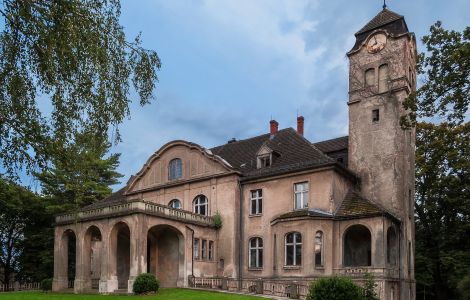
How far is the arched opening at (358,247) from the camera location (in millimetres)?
Result: 29836

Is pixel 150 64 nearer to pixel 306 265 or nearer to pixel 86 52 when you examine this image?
pixel 86 52

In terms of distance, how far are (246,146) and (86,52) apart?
91.3 ft

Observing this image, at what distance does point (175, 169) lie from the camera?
3597 centimetres

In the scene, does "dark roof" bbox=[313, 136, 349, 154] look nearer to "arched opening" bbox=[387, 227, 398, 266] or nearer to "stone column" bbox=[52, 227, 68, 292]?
"arched opening" bbox=[387, 227, 398, 266]

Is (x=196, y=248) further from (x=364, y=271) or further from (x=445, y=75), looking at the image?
(x=445, y=75)

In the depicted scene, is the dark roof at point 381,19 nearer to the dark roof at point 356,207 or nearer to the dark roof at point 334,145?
the dark roof at point 334,145

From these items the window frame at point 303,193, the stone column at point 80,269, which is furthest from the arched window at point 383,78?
the stone column at point 80,269

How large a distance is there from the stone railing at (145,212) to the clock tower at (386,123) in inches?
403

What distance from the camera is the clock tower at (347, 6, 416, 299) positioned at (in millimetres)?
30250

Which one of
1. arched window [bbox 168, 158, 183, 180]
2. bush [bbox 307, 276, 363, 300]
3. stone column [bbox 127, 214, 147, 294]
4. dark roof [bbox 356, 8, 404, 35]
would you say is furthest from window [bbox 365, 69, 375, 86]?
bush [bbox 307, 276, 363, 300]

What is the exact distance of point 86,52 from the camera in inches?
369

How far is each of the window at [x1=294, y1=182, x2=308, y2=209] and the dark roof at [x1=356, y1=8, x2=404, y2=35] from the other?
442 inches

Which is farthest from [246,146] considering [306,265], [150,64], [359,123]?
[150,64]

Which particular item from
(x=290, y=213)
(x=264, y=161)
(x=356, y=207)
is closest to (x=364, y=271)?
(x=356, y=207)
